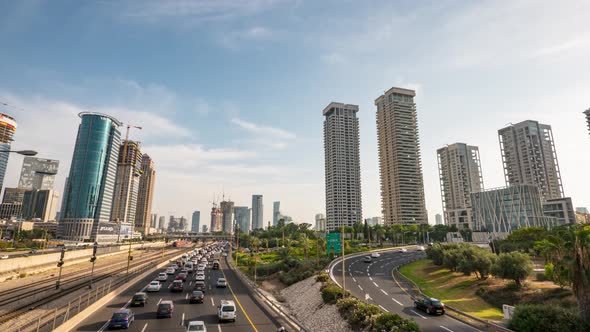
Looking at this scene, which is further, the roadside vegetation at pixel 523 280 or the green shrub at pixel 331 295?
the green shrub at pixel 331 295

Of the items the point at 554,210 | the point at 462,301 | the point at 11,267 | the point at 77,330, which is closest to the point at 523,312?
the point at 462,301

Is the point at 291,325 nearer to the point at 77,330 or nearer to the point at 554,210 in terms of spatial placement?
the point at 77,330

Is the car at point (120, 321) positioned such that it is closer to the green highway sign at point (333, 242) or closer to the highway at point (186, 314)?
the highway at point (186, 314)

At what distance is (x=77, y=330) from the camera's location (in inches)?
1040

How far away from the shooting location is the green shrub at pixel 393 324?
2183cm

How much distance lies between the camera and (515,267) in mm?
40688

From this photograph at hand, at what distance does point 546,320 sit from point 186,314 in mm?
32370

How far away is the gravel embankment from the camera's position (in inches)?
1198

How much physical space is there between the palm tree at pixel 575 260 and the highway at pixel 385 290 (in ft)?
28.4

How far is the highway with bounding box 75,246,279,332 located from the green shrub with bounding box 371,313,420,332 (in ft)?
31.5

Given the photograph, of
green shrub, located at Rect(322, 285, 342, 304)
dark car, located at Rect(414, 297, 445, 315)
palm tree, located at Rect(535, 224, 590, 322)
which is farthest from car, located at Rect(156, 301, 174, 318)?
palm tree, located at Rect(535, 224, 590, 322)

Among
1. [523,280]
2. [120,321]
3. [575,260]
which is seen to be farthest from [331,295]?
[523,280]

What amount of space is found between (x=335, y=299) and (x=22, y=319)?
32.8 meters

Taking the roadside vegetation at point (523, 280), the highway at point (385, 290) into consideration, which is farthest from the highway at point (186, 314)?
the roadside vegetation at point (523, 280)
